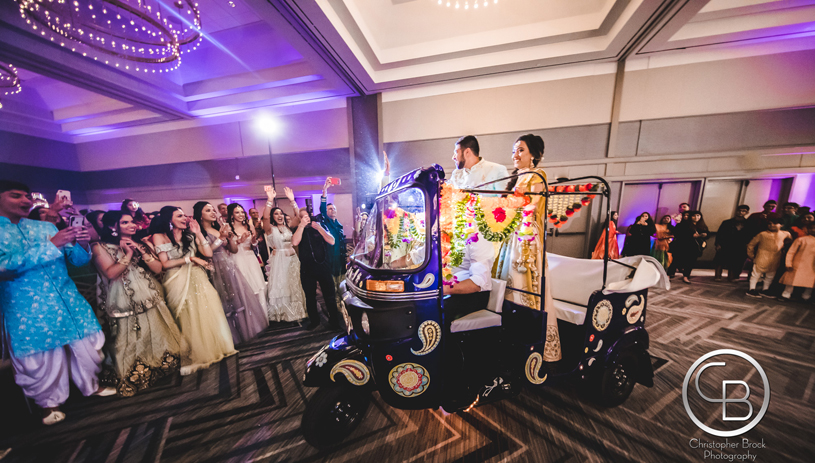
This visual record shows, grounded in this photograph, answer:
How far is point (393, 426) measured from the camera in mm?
2162

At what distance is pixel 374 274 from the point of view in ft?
5.81

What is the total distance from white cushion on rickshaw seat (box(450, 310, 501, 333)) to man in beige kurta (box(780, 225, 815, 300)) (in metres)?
7.18

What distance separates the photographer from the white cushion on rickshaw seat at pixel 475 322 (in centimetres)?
206

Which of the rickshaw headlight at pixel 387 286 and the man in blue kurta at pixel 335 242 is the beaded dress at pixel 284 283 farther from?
the rickshaw headlight at pixel 387 286

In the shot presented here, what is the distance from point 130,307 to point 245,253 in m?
1.41

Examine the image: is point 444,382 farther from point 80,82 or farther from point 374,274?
A: point 80,82

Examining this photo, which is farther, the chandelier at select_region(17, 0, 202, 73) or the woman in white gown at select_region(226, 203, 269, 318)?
the woman in white gown at select_region(226, 203, 269, 318)

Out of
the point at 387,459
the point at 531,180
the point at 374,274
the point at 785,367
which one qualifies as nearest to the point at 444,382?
the point at 387,459

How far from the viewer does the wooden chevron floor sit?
6.25 feet

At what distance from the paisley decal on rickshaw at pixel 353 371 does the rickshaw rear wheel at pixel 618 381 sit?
217 centimetres

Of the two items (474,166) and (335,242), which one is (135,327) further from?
(474,166)

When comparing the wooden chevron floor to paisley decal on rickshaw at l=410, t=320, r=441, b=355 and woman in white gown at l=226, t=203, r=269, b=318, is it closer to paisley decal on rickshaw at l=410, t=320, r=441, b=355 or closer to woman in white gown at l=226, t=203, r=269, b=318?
paisley decal on rickshaw at l=410, t=320, r=441, b=355

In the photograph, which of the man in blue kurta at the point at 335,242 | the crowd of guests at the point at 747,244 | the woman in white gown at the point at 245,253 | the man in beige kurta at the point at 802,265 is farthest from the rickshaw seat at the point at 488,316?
the man in beige kurta at the point at 802,265

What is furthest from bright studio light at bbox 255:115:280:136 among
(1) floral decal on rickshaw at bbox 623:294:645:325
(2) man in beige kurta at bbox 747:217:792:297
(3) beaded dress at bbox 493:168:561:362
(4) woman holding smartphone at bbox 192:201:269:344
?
(2) man in beige kurta at bbox 747:217:792:297
